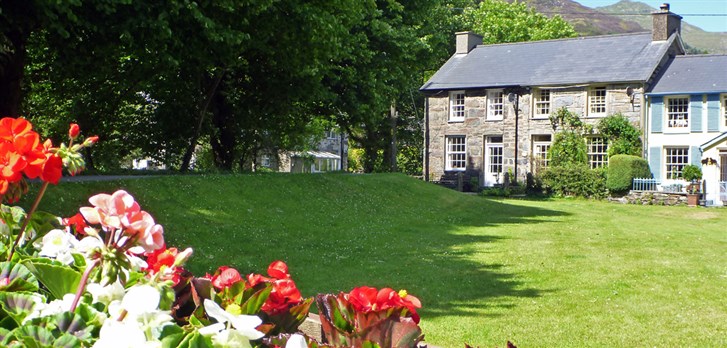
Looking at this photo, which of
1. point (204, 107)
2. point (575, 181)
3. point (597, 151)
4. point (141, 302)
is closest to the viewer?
point (141, 302)

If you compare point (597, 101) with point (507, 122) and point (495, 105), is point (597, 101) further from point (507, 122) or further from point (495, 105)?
point (495, 105)

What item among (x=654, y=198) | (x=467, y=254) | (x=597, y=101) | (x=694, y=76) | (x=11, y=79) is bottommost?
(x=467, y=254)

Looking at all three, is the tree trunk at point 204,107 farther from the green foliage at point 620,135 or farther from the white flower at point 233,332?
the white flower at point 233,332

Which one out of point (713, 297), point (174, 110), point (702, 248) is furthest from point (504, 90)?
point (713, 297)

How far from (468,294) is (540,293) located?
3.44 feet

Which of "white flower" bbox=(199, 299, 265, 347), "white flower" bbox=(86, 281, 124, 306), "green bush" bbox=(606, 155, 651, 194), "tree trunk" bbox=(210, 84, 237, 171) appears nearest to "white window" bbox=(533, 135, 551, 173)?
"green bush" bbox=(606, 155, 651, 194)

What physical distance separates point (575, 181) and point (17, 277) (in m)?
37.5

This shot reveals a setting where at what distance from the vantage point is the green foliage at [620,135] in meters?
36.9

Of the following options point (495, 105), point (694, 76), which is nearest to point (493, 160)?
point (495, 105)

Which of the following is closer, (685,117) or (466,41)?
(685,117)

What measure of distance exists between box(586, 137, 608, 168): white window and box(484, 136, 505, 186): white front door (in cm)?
506

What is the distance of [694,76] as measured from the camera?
3675 centimetres

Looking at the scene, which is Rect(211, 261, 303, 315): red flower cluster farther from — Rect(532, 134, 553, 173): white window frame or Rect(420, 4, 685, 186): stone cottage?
Rect(532, 134, 553, 173): white window frame

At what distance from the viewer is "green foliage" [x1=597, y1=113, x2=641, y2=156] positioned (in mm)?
36906
